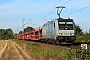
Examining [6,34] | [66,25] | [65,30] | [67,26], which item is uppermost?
[6,34]

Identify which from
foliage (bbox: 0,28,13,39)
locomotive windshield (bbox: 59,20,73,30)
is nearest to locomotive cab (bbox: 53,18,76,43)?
locomotive windshield (bbox: 59,20,73,30)

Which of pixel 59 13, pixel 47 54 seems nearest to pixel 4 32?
pixel 59 13

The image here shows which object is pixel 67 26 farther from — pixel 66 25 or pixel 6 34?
pixel 6 34

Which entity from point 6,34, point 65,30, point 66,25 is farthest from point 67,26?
point 6,34

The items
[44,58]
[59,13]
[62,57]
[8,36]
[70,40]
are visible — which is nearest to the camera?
[62,57]

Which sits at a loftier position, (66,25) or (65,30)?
(66,25)

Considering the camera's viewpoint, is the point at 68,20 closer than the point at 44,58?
No

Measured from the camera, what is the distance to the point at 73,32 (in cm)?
3125

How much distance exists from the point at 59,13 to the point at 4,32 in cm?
15573

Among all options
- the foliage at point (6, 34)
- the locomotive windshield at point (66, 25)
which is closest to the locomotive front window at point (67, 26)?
the locomotive windshield at point (66, 25)

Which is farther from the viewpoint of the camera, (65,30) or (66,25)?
(66,25)

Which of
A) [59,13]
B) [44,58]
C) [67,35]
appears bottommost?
[44,58]

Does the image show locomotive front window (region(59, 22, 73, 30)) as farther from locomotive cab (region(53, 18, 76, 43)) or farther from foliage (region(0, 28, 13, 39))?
foliage (region(0, 28, 13, 39))

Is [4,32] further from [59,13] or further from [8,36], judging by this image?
[59,13]
